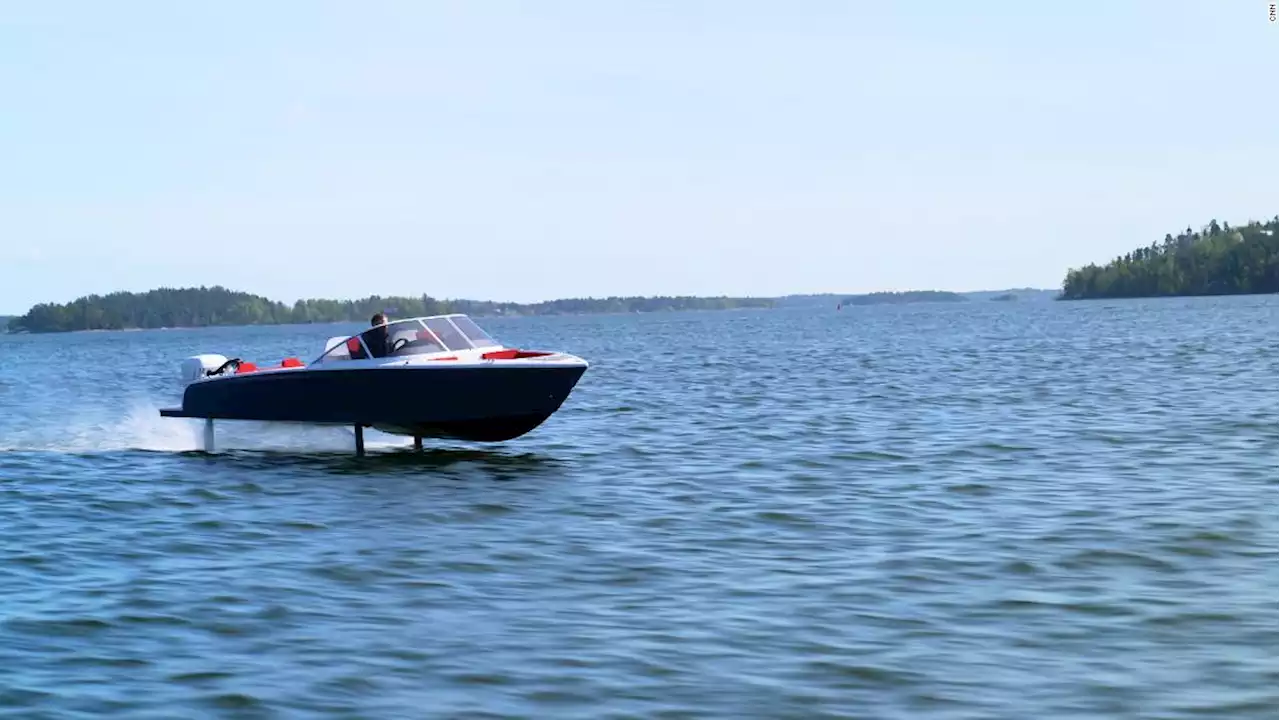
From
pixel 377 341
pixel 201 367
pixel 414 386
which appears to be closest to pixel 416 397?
pixel 414 386

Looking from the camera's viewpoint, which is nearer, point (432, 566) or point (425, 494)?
point (432, 566)

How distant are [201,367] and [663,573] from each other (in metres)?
13.9

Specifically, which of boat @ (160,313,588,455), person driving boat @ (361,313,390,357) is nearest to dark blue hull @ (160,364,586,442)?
boat @ (160,313,588,455)

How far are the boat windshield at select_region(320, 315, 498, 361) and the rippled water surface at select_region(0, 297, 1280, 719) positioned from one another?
5.57 feet

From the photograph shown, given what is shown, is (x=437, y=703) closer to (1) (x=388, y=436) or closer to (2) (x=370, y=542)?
(2) (x=370, y=542)

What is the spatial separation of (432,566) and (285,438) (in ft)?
42.8

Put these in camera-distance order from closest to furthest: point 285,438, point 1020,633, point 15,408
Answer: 1. point 1020,633
2. point 285,438
3. point 15,408

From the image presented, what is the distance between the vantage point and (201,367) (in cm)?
2428

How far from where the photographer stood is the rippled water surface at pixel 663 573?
30.0 ft

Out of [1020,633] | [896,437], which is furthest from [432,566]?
[896,437]

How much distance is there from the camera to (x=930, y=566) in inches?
491

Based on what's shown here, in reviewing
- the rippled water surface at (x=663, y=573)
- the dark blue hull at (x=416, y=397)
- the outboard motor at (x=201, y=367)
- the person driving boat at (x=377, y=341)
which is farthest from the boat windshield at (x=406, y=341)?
the outboard motor at (x=201, y=367)

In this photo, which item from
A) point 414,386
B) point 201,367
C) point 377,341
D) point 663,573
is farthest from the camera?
point 201,367

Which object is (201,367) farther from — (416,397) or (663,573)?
(663,573)
